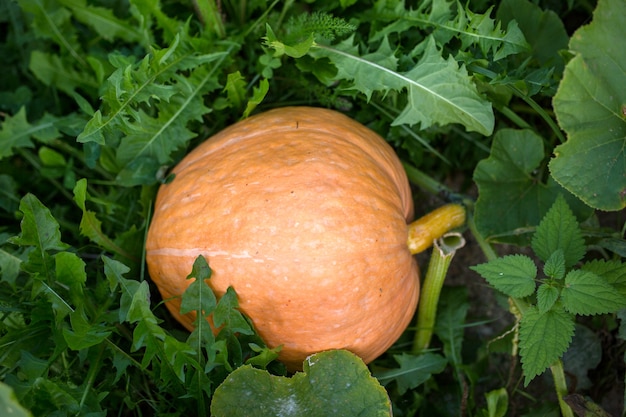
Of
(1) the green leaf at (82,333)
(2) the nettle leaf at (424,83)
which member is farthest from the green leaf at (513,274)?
(1) the green leaf at (82,333)

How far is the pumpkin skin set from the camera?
1.73 m

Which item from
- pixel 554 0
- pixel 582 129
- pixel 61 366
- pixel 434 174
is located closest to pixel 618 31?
pixel 582 129

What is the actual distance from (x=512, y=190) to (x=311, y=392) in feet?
2.98

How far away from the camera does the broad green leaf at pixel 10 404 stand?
1.28 meters

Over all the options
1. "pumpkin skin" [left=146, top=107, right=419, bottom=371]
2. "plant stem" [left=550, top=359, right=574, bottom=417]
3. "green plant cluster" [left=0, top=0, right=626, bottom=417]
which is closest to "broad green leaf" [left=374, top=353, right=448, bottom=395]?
"green plant cluster" [left=0, top=0, right=626, bottom=417]

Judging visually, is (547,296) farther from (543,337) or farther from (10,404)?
(10,404)

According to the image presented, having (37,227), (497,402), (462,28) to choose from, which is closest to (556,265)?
(497,402)

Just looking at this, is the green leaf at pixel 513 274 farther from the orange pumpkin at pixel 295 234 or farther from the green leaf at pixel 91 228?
the green leaf at pixel 91 228

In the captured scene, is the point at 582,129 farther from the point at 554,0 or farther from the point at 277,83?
the point at 277,83

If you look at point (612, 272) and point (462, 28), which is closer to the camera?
point (612, 272)

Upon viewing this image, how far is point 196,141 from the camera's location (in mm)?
2258

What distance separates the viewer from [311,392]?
1.75m

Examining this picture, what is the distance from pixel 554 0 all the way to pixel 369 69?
83cm

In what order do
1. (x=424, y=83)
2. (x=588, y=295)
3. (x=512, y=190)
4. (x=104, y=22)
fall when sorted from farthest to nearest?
(x=104, y=22)
(x=512, y=190)
(x=424, y=83)
(x=588, y=295)
